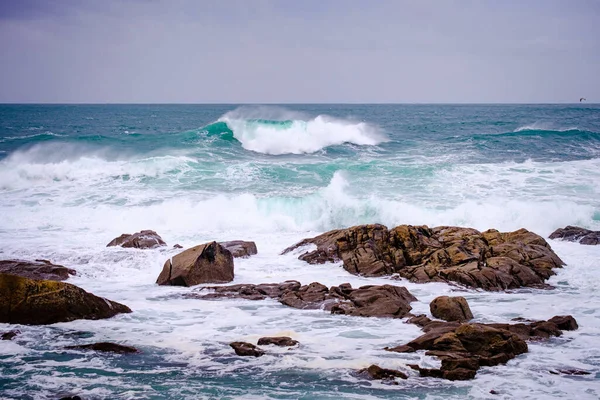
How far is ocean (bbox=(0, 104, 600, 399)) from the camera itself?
745 cm

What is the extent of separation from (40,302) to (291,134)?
29288mm

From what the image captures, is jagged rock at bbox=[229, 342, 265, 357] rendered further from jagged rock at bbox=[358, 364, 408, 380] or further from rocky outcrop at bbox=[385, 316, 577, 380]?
rocky outcrop at bbox=[385, 316, 577, 380]

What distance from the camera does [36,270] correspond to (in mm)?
12141

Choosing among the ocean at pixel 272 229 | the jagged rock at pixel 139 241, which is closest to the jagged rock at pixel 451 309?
the ocean at pixel 272 229

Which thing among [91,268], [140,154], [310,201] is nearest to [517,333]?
[91,268]

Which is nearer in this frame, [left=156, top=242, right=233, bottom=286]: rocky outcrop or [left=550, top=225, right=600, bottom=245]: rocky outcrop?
[left=156, top=242, right=233, bottom=286]: rocky outcrop

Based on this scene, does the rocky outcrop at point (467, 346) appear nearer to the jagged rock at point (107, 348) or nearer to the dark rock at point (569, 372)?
the dark rock at point (569, 372)

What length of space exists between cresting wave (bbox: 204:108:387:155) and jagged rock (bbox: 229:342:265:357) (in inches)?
1079

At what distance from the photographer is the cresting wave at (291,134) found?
36.5m

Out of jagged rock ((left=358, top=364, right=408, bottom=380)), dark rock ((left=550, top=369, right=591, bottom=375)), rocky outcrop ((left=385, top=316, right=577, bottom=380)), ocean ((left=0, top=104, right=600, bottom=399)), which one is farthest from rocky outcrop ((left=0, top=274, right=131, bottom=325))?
dark rock ((left=550, top=369, right=591, bottom=375))

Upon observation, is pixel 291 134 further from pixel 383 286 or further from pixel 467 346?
pixel 467 346

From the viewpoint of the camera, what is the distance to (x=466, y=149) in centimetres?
3547

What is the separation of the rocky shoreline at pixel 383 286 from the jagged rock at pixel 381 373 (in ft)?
0.04

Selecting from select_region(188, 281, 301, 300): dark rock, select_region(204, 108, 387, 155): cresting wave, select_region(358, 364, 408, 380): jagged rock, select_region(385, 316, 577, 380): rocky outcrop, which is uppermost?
select_region(204, 108, 387, 155): cresting wave
